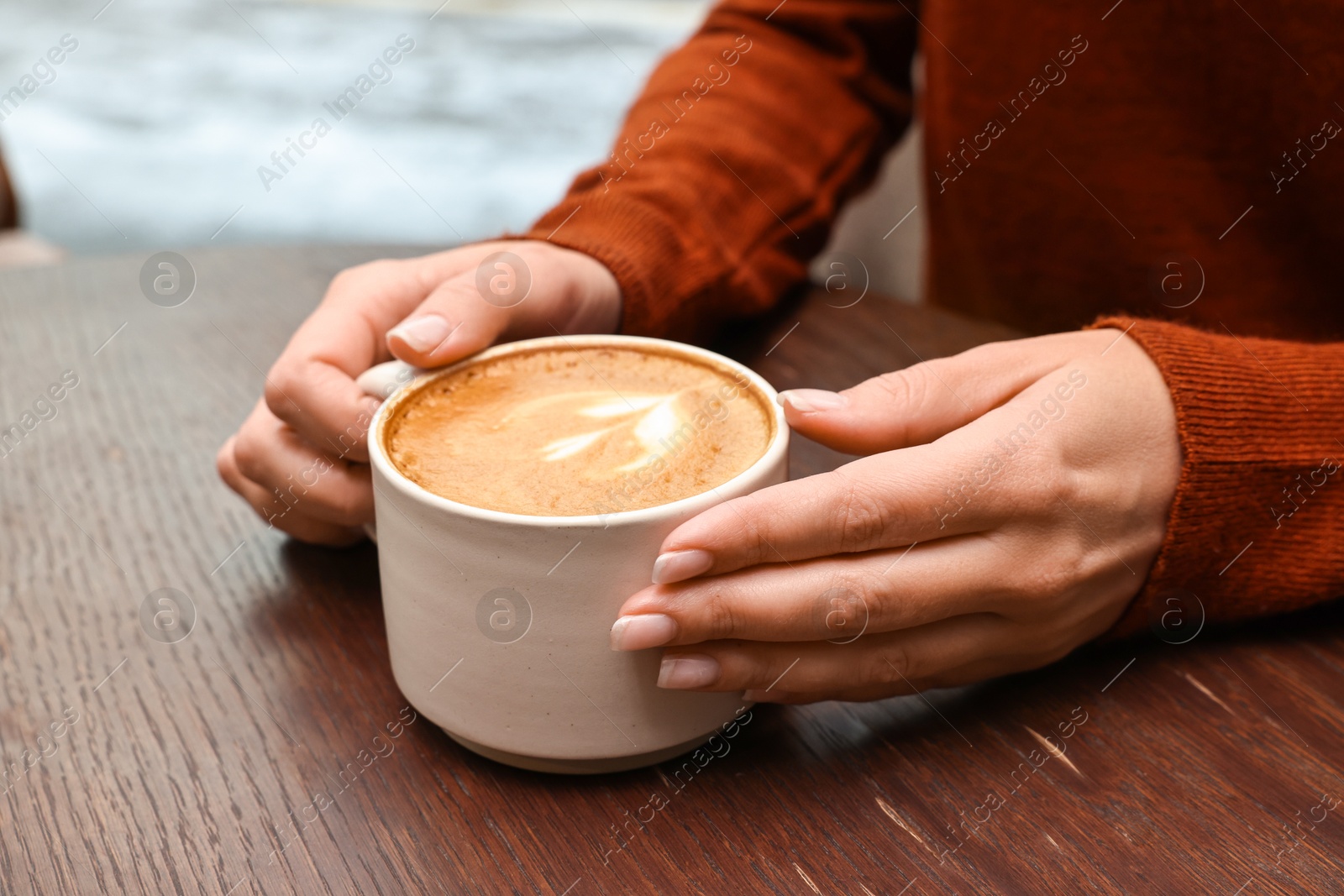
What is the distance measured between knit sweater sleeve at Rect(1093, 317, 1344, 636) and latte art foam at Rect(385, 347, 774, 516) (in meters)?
0.23

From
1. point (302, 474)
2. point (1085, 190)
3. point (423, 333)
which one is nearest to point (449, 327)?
point (423, 333)

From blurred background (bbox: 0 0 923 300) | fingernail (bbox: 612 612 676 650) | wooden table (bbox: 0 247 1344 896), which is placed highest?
fingernail (bbox: 612 612 676 650)

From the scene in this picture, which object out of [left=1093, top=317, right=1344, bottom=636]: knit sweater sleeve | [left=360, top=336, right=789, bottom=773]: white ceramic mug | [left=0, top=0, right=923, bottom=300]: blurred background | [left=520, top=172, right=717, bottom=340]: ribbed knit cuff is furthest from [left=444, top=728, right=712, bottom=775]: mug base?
[left=0, top=0, right=923, bottom=300]: blurred background

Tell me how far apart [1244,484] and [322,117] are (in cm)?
256

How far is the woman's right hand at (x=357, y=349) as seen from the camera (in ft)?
2.01

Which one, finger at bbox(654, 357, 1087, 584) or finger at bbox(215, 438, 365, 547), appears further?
finger at bbox(215, 438, 365, 547)

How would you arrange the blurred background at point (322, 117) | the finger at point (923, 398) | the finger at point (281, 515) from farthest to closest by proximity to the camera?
the blurred background at point (322, 117) → the finger at point (281, 515) → the finger at point (923, 398)

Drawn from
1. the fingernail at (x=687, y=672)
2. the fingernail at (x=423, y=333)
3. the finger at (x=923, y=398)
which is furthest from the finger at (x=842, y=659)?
the fingernail at (x=423, y=333)

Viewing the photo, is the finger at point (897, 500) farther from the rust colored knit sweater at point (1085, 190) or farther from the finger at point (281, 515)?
the finger at point (281, 515)

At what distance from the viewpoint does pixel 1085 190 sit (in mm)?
947

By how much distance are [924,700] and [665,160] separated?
55 centimetres

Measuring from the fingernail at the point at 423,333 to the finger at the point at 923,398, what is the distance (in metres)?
0.20

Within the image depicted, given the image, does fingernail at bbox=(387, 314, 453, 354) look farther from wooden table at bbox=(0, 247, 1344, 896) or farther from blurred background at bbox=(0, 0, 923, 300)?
blurred background at bbox=(0, 0, 923, 300)

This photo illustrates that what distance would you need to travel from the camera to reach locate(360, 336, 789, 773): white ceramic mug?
17.6 inches
